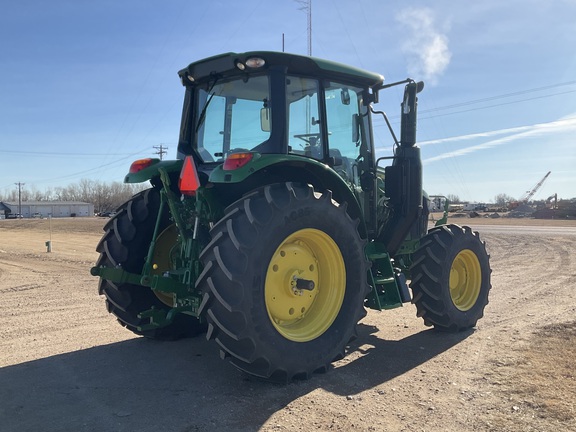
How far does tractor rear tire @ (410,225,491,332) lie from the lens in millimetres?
5805

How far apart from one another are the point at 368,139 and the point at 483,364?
2776mm

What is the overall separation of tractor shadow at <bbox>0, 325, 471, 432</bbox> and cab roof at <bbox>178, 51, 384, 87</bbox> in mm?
2918

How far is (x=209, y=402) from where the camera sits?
3.83m

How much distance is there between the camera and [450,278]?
6379mm

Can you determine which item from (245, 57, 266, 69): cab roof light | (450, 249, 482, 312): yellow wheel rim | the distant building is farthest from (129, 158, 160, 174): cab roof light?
the distant building

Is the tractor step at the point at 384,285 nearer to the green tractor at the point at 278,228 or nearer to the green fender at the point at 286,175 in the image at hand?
the green tractor at the point at 278,228

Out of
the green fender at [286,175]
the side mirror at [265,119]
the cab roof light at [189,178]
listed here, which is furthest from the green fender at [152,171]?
the side mirror at [265,119]

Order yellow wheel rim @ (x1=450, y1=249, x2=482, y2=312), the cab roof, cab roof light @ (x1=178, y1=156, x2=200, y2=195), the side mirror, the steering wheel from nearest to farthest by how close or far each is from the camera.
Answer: cab roof light @ (x1=178, y1=156, x2=200, y2=195)
the cab roof
the side mirror
the steering wheel
yellow wheel rim @ (x1=450, y1=249, x2=482, y2=312)

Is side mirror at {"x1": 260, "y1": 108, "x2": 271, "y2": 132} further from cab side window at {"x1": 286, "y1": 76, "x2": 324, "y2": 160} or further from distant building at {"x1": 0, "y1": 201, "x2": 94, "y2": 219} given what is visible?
distant building at {"x1": 0, "y1": 201, "x2": 94, "y2": 219}

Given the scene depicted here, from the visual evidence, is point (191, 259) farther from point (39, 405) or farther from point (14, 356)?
point (14, 356)

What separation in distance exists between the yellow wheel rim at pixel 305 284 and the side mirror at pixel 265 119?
1.17 metres

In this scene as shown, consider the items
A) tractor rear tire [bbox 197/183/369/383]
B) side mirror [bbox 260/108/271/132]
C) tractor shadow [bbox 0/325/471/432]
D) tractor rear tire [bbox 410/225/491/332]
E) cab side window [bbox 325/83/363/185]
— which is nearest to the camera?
tractor shadow [bbox 0/325/471/432]

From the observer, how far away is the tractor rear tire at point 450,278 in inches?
229

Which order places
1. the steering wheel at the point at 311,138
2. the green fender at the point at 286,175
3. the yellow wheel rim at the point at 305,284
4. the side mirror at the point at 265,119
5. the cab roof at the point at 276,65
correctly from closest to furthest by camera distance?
the green fender at the point at 286,175 → the yellow wheel rim at the point at 305,284 → the cab roof at the point at 276,65 → the side mirror at the point at 265,119 → the steering wheel at the point at 311,138
